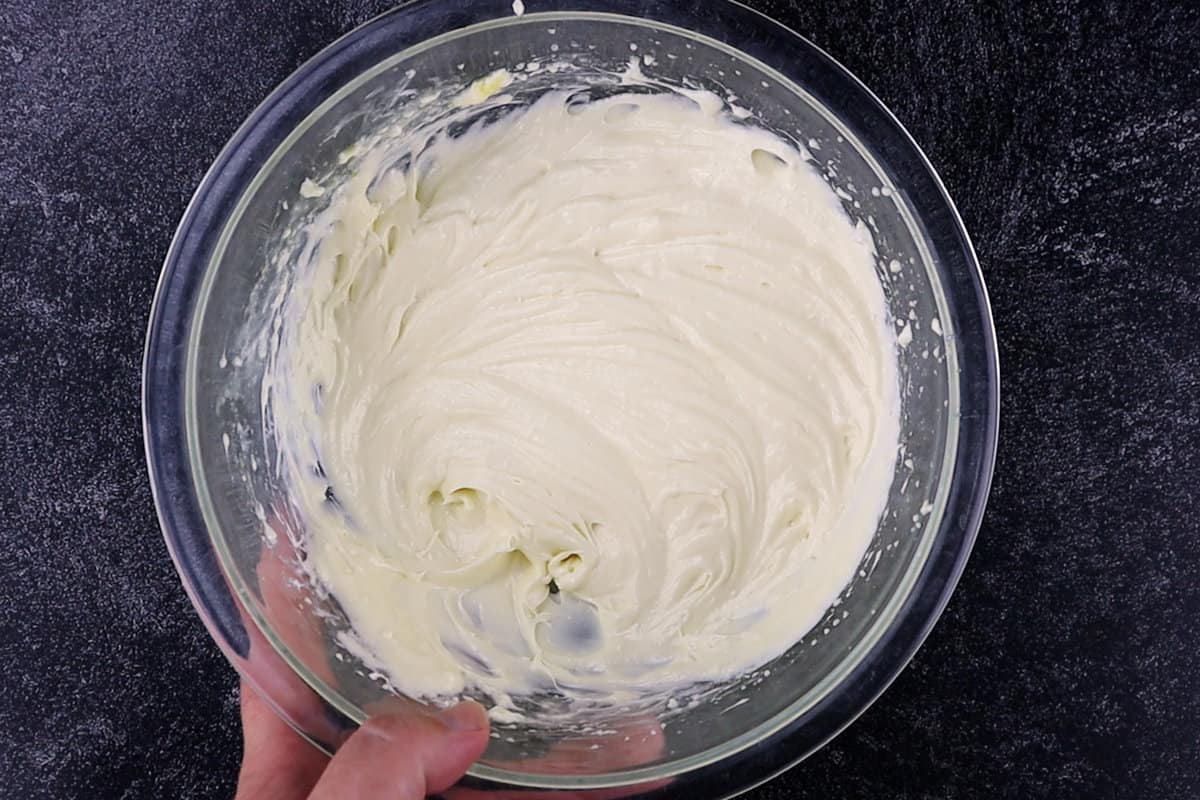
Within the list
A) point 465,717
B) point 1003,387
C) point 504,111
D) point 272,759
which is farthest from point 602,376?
point 272,759

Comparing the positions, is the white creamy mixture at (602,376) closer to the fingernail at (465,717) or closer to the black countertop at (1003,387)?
the fingernail at (465,717)

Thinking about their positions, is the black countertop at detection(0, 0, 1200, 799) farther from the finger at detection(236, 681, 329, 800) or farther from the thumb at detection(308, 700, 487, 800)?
the thumb at detection(308, 700, 487, 800)

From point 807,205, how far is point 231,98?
2.79ft

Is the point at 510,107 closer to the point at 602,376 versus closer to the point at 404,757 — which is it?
the point at 602,376

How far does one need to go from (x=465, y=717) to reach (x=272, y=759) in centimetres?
31

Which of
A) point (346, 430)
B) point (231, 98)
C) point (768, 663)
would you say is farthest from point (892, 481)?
point (231, 98)

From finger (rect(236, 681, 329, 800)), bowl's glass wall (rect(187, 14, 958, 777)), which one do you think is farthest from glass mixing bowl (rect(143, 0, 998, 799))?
finger (rect(236, 681, 329, 800))

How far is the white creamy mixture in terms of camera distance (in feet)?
4.56

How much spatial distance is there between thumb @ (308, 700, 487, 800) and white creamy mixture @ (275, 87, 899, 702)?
143mm

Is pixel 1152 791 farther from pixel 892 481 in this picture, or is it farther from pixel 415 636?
pixel 415 636

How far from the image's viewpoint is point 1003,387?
4.92 ft

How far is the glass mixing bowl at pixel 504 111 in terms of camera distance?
1269mm

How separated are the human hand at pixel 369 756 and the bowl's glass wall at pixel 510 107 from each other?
8 centimetres

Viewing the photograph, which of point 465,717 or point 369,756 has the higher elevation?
point 465,717
